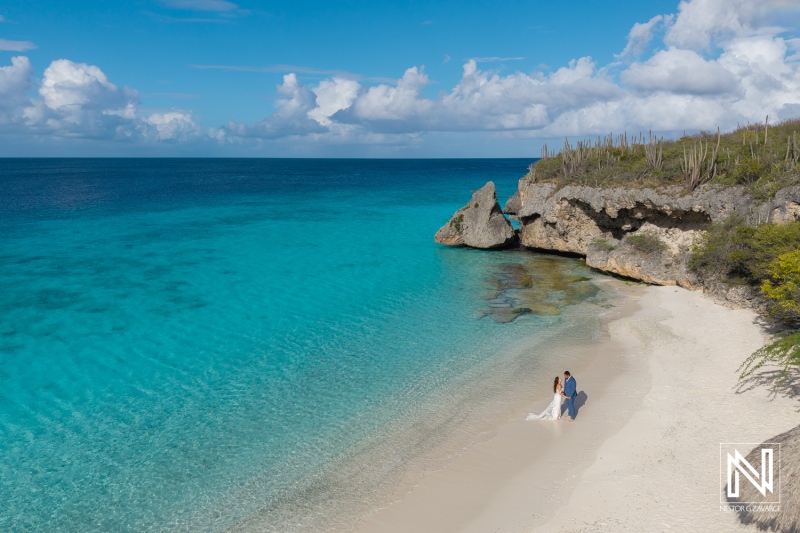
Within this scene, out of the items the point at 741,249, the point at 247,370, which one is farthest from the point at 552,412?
the point at 741,249

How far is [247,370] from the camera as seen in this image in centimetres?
1698

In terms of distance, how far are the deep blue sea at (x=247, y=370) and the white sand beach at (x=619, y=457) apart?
1171mm

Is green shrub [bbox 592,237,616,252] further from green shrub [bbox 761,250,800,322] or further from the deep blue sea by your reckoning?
green shrub [bbox 761,250,800,322]

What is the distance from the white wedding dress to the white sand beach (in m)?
0.19

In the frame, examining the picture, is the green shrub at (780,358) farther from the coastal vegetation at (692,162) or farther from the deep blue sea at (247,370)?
the coastal vegetation at (692,162)

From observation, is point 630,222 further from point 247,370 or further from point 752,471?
point 247,370

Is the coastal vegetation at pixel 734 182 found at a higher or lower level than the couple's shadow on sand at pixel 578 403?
higher

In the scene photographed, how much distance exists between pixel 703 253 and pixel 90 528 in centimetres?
2445

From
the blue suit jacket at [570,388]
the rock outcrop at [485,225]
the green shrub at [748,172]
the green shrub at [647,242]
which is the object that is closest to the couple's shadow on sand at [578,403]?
the blue suit jacket at [570,388]

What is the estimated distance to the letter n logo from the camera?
9.06 m

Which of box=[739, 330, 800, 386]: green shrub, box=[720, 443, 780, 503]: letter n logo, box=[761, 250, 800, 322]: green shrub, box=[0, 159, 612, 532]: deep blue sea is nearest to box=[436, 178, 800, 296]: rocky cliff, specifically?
box=[0, 159, 612, 532]: deep blue sea

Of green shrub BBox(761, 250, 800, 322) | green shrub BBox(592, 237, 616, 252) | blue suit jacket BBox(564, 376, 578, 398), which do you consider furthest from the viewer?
green shrub BBox(592, 237, 616, 252)

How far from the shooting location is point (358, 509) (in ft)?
34.8

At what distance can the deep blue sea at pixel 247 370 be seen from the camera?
11.2m
